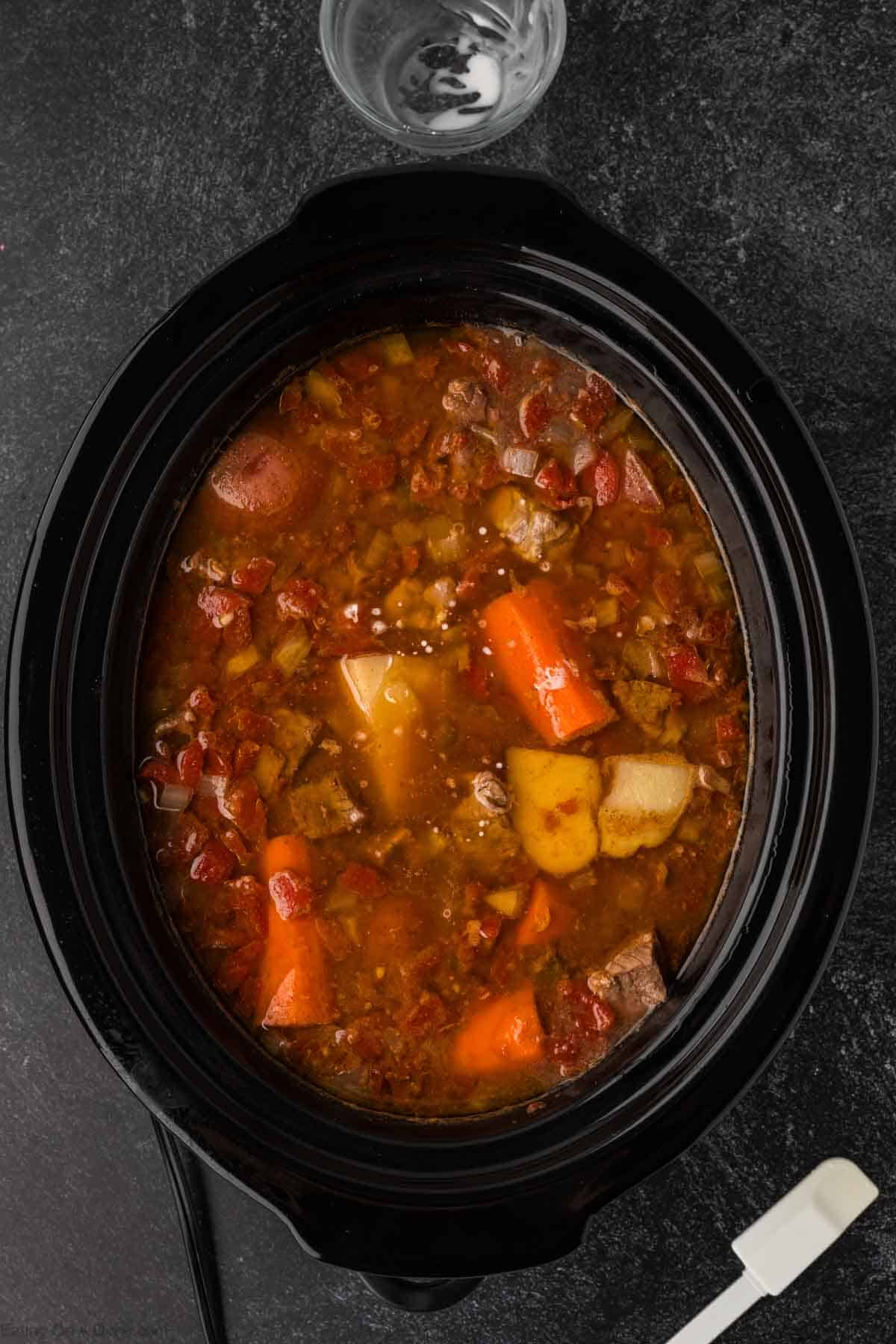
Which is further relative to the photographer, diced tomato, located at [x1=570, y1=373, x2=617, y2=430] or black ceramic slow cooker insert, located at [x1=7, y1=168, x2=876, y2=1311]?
diced tomato, located at [x1=570, y1=373, x2=617, y2=430]

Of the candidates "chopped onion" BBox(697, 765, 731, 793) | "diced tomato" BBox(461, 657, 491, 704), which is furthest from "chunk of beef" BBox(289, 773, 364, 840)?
"chopped onion" BBox(697, 765, 731, 793)

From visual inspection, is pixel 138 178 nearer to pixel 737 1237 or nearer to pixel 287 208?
pixel 287 208

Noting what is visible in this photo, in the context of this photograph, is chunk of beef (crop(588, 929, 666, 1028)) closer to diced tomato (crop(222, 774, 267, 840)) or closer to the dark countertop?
the dark countertop

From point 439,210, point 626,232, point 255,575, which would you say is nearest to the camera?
point 439,210

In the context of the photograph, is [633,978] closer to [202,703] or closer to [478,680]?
[478,680]

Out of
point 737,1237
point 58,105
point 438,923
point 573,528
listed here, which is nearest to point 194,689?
point 438,923

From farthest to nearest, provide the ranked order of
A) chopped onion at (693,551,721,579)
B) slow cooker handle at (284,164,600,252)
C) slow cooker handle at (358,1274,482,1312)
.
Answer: chopped onion at (693,551,721,579), slow cooker handle at (358,1274,482,1312), slow cooker handle at (284,164,600,252)

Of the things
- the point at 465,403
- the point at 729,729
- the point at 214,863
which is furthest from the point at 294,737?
the point at 729,729

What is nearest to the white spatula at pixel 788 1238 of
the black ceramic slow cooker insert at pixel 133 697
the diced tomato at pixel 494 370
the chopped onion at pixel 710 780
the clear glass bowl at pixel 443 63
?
the black ceramic slow cooker insert at pixel 133 697

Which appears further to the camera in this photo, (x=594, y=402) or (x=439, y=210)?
(x=594, y=402)
